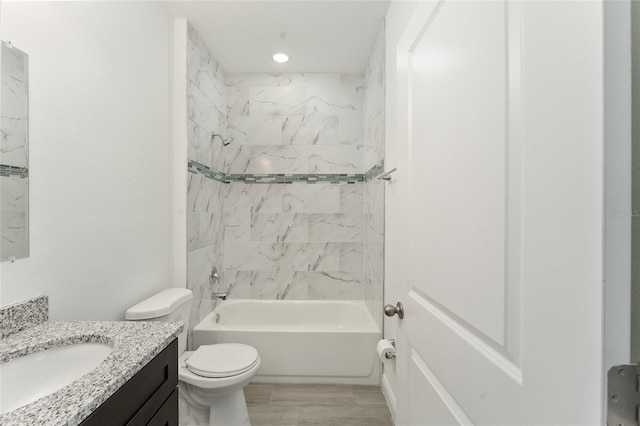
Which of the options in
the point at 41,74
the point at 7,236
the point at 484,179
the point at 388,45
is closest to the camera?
the point at 484,179

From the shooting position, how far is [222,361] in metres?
1.83

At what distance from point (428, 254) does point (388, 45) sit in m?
1.61

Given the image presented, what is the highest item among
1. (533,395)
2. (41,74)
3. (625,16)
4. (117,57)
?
(117,57)

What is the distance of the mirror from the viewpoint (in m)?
1.03

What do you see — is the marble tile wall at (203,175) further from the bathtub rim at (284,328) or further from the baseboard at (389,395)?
the baseboard at (389,395)

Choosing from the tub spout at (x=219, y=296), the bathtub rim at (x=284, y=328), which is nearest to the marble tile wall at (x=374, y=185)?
the bathtub rim at (x=284, y=328)

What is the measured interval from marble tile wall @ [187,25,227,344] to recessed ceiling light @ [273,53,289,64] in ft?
1.81

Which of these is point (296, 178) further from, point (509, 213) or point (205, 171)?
point (509, 213)

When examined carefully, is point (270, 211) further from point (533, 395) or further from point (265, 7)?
point (533, 395)

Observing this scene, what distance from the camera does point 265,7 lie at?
81.4 inches

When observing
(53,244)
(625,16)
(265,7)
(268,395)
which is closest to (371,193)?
(265,7)

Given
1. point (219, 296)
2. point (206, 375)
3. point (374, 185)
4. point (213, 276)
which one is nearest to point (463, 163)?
point (206, 375)

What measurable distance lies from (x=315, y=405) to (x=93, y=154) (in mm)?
1992

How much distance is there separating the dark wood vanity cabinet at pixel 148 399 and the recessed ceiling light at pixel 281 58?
2.42 meters
